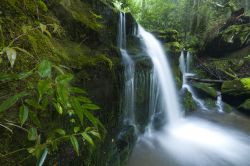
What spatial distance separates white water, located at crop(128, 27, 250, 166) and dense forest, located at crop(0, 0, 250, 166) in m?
0.02

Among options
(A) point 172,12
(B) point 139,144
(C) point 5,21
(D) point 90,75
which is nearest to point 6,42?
(C) point 5,21

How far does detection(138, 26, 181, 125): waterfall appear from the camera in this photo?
6298 mm

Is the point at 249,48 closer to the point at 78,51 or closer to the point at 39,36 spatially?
the point at 78,51

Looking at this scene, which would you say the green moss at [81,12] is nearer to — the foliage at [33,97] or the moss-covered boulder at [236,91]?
the foliage at [33,97]

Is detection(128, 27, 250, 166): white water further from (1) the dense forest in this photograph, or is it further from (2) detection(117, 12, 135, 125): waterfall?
(2) detection(117, 12, 135, 125): waterfall

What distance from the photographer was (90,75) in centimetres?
304

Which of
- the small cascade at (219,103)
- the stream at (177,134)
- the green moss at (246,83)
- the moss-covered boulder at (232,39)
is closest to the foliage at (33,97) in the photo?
the stream at (177,134)

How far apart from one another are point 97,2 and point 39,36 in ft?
8.27

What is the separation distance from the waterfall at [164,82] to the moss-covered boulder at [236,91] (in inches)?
103

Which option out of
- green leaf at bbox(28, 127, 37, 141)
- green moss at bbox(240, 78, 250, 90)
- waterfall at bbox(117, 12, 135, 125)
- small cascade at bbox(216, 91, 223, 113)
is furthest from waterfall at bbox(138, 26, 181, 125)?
green leaf at bbox(28, 127, 37, 141)

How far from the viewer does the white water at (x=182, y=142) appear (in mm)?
4121

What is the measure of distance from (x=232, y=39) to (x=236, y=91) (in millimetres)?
5757

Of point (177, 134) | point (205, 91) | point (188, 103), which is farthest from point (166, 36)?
point (177, 134)

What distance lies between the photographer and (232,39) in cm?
1271
